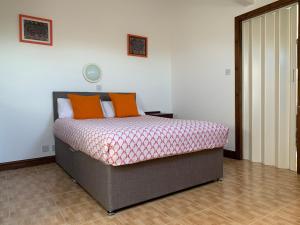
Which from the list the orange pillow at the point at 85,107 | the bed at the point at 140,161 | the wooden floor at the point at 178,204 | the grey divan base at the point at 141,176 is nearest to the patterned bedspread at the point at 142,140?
the bed at the point at 140,161

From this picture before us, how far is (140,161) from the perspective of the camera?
1956 mm

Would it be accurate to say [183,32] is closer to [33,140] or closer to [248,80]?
[248,80]

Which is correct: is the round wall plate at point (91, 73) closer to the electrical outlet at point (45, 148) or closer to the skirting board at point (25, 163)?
the electrical outlet at point (45, 148)

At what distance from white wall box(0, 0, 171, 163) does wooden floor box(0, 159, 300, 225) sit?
2.78 feet

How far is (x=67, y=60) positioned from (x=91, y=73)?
0.42 metres

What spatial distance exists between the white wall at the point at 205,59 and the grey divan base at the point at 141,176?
1.38 meters

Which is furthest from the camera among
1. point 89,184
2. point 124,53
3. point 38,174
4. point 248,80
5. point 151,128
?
point 124,53

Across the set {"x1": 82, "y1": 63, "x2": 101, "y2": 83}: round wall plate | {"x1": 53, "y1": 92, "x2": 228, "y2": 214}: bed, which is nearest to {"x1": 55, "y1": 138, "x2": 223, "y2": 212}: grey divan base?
{"x1": 53, "y1": 92, "x2": 228, "y2": 214}: bed

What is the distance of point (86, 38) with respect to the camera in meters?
3.78

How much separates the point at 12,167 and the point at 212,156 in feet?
8.86

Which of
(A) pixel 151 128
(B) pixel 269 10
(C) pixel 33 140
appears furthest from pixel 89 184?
(B) pixel 269 10

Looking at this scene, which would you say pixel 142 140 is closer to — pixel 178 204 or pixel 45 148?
pixel 178 204

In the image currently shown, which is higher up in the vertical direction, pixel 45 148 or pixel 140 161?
pixel 140 161

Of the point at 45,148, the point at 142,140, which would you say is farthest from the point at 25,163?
the point at 142,140
